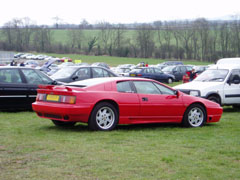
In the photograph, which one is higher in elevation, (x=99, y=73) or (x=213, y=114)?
(x=99, y=73)

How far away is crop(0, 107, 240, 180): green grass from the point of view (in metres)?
5.87

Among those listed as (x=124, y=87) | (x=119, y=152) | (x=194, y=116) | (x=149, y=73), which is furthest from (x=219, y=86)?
(x=149, y=73)

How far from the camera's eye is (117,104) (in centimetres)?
971

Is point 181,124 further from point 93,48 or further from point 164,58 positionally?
point 93,48

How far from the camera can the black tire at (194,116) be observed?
35.3 ft

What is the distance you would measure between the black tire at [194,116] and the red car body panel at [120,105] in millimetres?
108

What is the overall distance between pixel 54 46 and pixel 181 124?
111208 millimetres

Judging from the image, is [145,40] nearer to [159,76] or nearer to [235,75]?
[159,76]

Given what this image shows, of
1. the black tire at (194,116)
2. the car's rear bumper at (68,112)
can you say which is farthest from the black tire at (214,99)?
the car's rear bumper at (68,112)

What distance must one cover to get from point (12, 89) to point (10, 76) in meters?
0.51

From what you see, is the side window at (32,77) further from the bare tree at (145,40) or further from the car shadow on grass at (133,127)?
the bare tree at (145,40)

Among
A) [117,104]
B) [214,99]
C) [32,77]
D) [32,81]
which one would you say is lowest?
[214,99]

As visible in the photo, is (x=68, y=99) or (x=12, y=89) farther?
(x=12, y=89)

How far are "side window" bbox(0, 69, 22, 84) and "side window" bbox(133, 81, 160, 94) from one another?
490 cm
